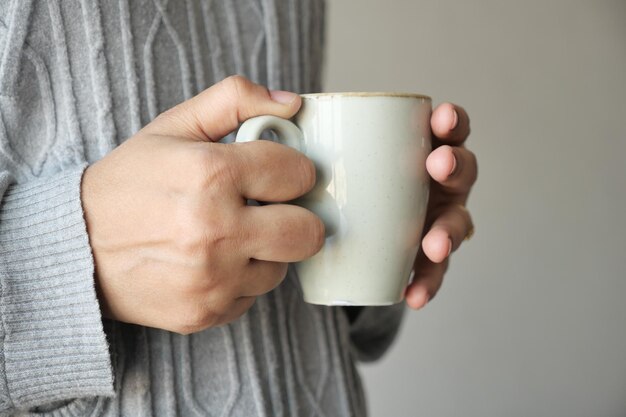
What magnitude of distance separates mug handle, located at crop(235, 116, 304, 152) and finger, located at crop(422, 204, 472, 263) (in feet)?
0.46

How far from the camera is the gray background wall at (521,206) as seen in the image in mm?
2262

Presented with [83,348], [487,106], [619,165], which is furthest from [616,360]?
[83,348]

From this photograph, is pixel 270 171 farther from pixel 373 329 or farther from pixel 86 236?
pixel 373 329

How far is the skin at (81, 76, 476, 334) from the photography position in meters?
0.44

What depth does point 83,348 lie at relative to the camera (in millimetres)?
493

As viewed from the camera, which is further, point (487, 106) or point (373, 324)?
point (487, 106)

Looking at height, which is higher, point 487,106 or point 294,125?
point 294,125

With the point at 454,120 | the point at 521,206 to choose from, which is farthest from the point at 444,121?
the point at 521,206

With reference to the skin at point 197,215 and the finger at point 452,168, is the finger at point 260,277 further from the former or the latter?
the finger at point 452,168

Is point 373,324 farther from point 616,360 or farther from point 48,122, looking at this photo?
point 616,360

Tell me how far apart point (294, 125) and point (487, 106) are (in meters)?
2.02

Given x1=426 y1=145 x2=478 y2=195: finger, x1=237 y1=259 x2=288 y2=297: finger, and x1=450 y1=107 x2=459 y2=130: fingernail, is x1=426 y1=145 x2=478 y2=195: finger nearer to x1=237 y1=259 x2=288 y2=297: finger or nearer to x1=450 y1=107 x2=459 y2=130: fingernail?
x1=450 y1=107 x2=459 y2=130: fingernail

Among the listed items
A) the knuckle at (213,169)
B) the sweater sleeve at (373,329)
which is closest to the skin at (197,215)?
the knuckle at (213,169)

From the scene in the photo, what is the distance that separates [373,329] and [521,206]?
176cm
